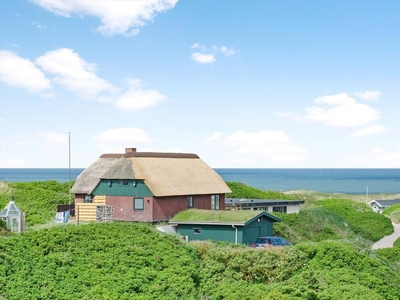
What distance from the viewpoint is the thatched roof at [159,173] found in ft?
128

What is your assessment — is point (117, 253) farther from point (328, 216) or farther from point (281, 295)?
point (328, 216)

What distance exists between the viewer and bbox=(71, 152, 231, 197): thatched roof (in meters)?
38.9

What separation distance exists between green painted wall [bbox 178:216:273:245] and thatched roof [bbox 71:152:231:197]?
3.79 metres

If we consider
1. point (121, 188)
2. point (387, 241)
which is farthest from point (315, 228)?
point (121, 188)

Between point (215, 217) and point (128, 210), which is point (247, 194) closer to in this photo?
point (128, 210)

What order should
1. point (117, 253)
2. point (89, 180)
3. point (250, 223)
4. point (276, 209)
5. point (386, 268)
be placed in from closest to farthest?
point (117, 253) < point (386, 268) < point (250, 223) < point (89, 180) < point (276, 209)

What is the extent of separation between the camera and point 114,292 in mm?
22078

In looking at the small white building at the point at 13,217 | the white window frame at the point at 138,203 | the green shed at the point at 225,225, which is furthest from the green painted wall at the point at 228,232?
the small white building at the point at 13,217

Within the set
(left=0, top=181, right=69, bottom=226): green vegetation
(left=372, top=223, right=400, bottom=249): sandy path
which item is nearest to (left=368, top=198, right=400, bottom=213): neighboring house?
(left=372, top=223, right=400, bottom=249): sandy path

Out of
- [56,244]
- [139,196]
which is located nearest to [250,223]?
[139,196]

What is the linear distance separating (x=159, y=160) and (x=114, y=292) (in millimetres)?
20680

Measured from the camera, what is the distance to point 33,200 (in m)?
47.7

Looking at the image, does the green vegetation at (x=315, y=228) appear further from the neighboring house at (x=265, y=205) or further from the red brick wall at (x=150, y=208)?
the red brick wall at (x=150, y=208)

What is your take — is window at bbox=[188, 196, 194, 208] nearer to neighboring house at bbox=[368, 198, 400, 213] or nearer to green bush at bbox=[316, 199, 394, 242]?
green bush at bbox=[316, 199, 394, 242]
